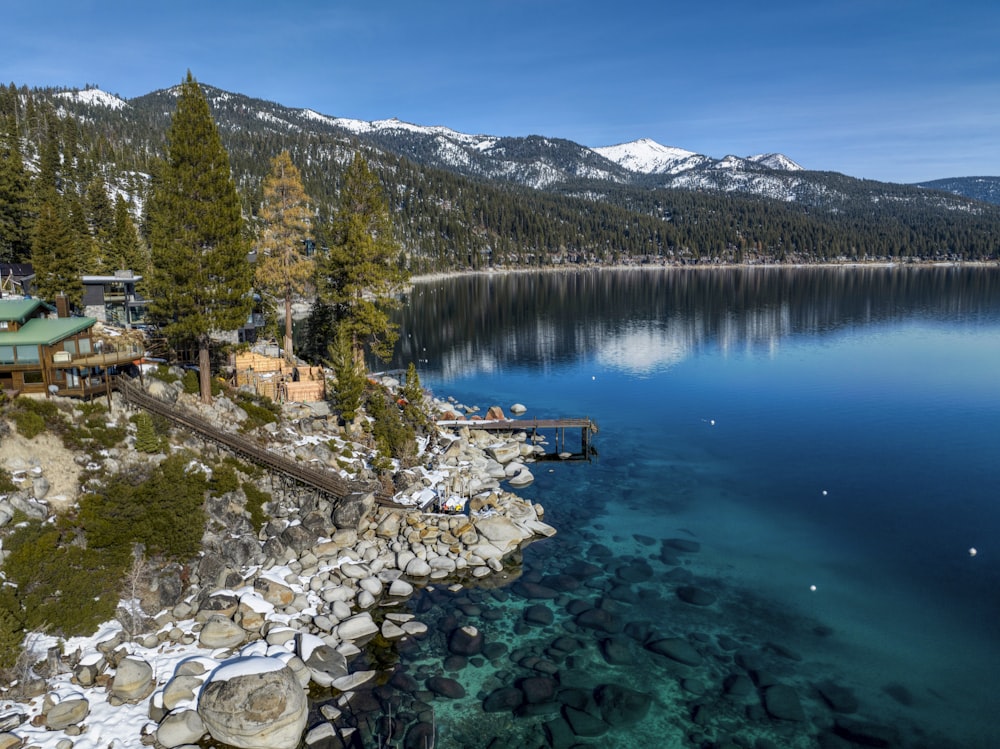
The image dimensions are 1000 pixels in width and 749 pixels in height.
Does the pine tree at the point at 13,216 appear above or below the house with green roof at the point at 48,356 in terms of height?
above

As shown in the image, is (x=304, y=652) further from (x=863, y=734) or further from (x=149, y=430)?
(x=863, y=734)

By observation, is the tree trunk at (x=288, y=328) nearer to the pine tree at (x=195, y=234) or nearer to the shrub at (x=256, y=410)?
the shrub at (x=256, y=410)

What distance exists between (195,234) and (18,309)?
11013mm

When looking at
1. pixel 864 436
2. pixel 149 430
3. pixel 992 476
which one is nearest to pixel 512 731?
pixel 149 430

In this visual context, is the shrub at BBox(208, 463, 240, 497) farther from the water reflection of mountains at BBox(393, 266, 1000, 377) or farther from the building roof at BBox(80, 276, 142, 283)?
the water reflection of mountains at BBox(393, 266, 1000, 377)

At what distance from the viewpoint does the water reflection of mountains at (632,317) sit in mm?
96625

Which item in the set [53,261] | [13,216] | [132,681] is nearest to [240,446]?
[132,681]

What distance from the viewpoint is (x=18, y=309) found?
119ft

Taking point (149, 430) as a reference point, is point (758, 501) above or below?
below

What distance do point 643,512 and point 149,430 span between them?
102 feet

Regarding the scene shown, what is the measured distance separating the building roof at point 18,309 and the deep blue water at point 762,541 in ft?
97.0

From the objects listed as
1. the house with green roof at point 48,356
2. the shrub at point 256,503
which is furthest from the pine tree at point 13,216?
the shrub at point 256,503

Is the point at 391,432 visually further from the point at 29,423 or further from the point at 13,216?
the point at 13,216

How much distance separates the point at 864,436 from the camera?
184 ft
